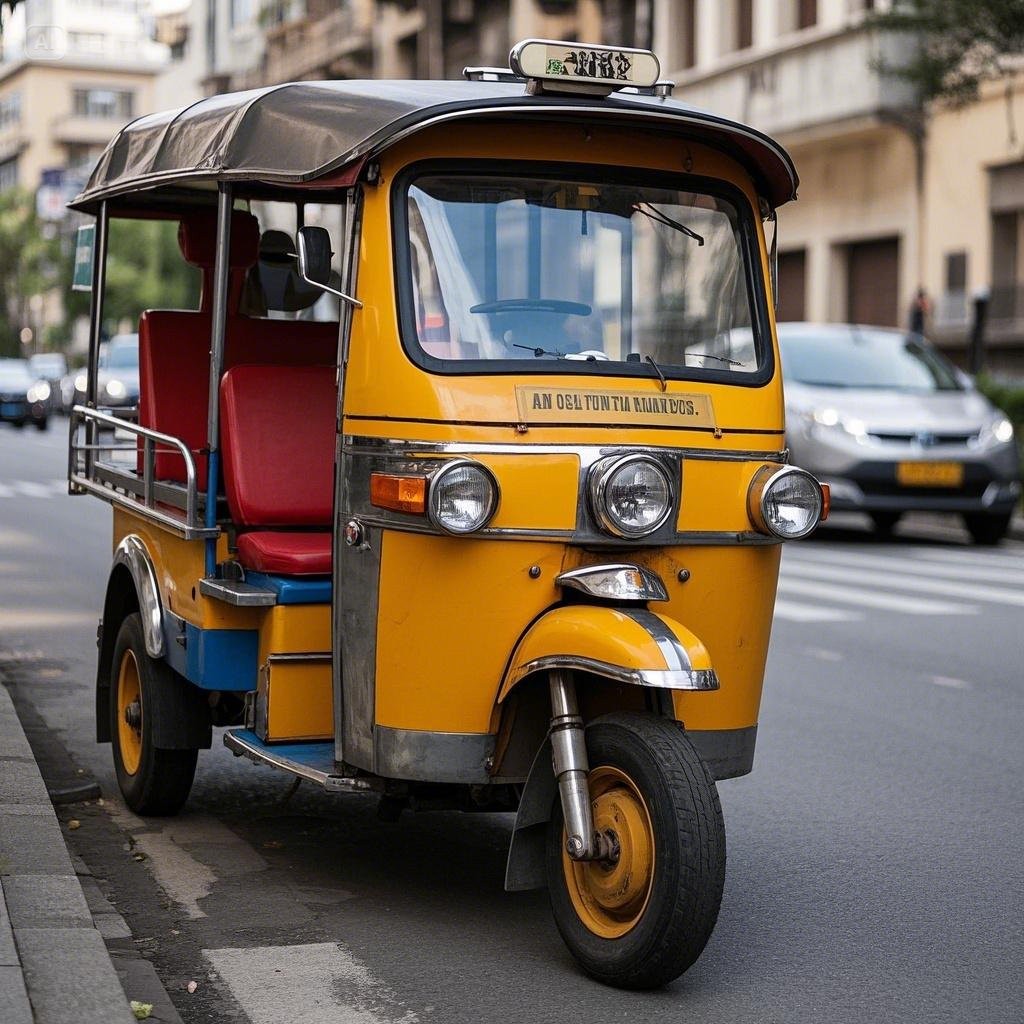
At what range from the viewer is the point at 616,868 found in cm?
494

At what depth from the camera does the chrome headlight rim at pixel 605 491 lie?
205 inches

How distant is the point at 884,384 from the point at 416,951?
13999 millimetres

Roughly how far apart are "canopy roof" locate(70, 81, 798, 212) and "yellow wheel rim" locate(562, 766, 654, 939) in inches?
69.3

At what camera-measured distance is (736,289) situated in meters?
5.93

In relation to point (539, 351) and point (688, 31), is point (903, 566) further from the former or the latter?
point (688, 31)

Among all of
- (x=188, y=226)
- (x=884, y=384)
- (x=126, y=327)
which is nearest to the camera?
(x=188, y=226)

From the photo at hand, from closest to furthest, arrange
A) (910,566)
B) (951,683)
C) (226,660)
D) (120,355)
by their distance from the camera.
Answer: (226,660) → (951,683) → (910,566) → (120,355)

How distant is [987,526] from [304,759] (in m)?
13.6

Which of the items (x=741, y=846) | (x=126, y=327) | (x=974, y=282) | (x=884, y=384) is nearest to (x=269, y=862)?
(x=741, y=846)

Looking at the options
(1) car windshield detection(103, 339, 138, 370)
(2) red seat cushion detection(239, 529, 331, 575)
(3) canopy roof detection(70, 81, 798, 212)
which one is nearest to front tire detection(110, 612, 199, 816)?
(2) red seat cushion detection(239, 529, 331, 575)

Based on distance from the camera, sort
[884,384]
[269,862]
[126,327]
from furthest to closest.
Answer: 1. [126,327]
2. [884,384]
3. [269,862]

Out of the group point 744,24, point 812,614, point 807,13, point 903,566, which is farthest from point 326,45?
point 812,614

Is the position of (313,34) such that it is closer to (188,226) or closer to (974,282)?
(974,282)

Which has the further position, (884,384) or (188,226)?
(884,384)
